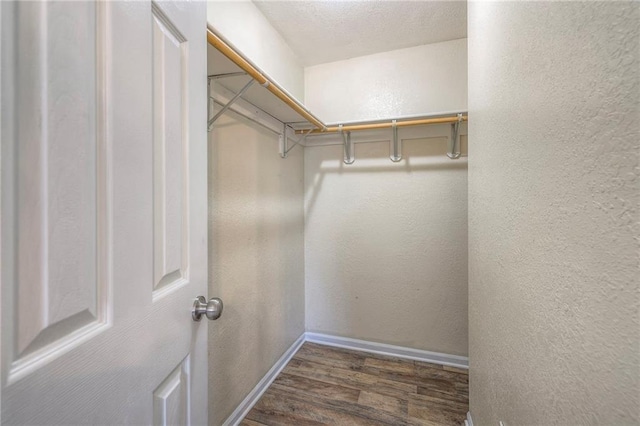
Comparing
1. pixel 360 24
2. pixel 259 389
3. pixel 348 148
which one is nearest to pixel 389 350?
pixel 259 389

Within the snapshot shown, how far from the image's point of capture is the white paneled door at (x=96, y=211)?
0.93ft

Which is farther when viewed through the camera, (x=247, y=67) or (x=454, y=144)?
(x=454, y=144)

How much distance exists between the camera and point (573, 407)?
0.42 m

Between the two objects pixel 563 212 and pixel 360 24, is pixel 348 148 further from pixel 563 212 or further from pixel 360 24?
pixel 563 212

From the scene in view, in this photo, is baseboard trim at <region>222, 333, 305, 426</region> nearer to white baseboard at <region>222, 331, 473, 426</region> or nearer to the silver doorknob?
white baseboard at <region>222, 331, 473, 426</region>

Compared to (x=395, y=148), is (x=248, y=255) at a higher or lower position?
lower

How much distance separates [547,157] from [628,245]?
0.82 feet

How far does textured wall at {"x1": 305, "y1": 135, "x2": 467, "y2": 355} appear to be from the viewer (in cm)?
185

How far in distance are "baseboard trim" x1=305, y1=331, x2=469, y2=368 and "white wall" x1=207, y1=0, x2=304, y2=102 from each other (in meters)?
2.01

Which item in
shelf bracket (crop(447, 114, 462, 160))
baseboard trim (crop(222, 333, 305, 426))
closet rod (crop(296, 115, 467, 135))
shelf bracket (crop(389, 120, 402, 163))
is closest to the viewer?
baseboard trim (crop(222, 333, 305, 426))

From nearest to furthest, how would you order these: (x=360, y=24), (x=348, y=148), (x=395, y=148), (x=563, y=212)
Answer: (x=563, y=212), (x=360, y=24), (x=395, y=148), (x=348, y=148)

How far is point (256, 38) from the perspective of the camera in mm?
1521

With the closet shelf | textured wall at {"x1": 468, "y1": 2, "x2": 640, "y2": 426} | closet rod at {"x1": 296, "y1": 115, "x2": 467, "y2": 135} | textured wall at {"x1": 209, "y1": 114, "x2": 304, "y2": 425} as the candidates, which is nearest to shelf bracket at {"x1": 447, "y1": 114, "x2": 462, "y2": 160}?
the closet shelf

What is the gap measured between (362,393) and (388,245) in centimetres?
100
